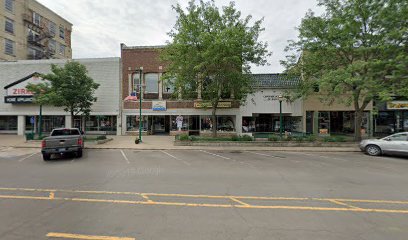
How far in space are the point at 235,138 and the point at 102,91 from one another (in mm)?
17225

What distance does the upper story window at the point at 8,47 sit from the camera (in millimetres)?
37003

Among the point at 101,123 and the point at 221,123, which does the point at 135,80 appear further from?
the point at 221,123

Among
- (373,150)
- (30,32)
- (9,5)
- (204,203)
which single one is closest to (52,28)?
(30,32)

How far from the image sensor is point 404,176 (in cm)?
889

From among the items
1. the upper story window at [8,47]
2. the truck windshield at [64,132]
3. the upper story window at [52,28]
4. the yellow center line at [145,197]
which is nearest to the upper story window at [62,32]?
the upper story window at [52,28]

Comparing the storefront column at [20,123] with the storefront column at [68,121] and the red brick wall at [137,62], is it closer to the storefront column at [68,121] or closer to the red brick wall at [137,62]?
the storefront column at [68,121]

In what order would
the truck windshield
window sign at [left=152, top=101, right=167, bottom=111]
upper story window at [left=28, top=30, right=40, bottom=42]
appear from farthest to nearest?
upper story window at [left=28, top=30, right=40, bottom=42]
window sign at [left=152, top=101, right=167, bottom=111]
the truck windshield

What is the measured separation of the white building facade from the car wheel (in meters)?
23.5

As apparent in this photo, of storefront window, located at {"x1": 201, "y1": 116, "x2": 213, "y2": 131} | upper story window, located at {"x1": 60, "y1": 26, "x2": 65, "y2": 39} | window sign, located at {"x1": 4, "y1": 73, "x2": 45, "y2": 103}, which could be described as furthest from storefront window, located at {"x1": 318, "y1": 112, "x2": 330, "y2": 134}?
upper story window, located at {"x1": 60, "y1": 26, "x2": 65, "y2": 39}

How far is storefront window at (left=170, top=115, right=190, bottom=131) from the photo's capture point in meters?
26.0

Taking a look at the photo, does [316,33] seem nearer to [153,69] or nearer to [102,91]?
[153,69]

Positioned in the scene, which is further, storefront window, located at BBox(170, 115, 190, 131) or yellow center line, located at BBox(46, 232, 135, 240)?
storefront window, located at BBox(170, 115, 190, 131)

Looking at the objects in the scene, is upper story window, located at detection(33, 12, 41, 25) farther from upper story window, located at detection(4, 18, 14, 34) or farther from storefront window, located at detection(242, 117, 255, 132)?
storefront window, located at detection(242, 117, 255, 132)

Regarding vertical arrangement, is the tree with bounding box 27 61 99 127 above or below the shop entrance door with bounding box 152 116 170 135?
above
